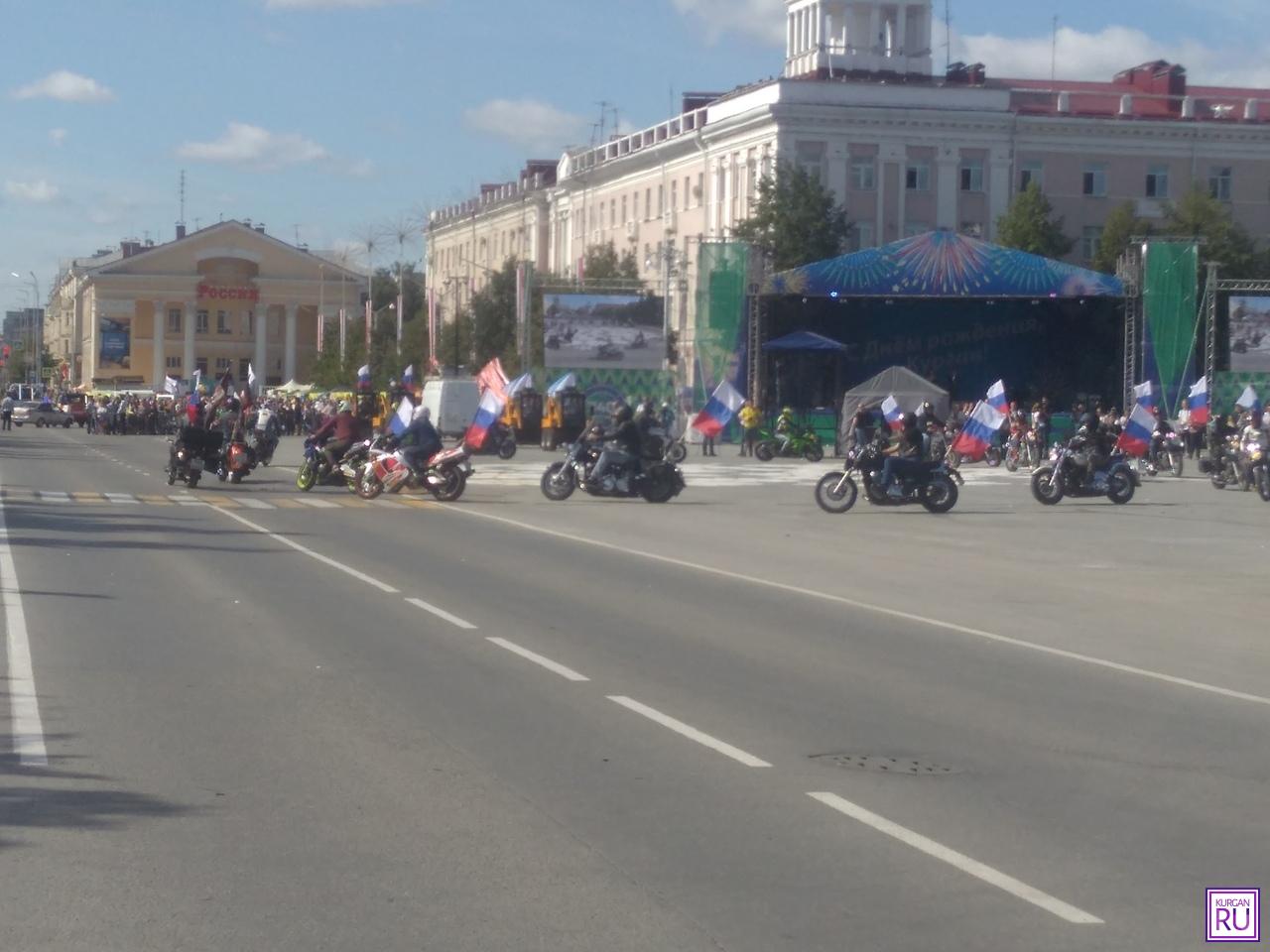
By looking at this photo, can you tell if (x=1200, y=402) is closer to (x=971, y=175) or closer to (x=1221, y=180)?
(x=971, y=175)

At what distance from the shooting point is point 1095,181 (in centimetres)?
8244

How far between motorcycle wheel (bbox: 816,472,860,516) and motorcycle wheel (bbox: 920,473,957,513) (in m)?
1.16

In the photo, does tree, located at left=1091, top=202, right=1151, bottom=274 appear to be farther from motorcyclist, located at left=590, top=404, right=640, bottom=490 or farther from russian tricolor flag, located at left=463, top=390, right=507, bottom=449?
motorcyclist, located at left=590, top=404, right=640, bottom=490

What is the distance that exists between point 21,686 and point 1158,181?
7851 cm

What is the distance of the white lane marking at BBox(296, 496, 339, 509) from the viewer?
97.1 feet

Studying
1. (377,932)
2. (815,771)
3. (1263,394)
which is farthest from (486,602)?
(1263,394)

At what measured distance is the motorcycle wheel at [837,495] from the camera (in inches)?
1184

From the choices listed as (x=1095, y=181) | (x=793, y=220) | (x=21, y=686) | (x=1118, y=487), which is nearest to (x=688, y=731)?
(x=21, y=686)

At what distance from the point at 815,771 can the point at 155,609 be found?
7.58m

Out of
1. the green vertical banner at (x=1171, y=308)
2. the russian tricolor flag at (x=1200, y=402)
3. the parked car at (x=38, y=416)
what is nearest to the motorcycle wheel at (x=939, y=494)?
the russian tricolor flag at (x=1200, y=402)

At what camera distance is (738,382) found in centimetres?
5841

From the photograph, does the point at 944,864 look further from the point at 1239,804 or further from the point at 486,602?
the point at 486,602

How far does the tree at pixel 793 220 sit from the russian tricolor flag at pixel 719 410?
58.9ft

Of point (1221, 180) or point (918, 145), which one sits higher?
point (918, 145)
